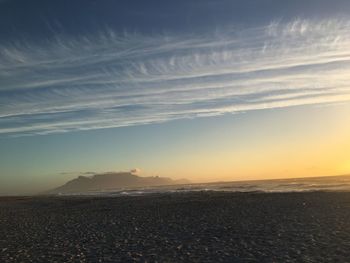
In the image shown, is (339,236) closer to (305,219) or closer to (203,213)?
(305,219)

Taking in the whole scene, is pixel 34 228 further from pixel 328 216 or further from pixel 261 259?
pixel 328 216

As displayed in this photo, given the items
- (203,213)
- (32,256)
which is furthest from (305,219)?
(32,256)

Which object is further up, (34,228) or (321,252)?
(34,228)

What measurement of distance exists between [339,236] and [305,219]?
7270 mm

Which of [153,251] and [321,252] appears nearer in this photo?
[321,252]

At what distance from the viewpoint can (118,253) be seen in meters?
19.1

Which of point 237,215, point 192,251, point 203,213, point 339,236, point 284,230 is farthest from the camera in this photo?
point 203,213

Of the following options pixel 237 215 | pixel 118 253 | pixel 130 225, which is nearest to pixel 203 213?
pixel 237 215

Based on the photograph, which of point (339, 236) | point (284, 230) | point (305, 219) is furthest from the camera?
point (305, 219)

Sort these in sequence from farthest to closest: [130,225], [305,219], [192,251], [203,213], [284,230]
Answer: [203,213], [130,225], [305,219], [284,230], [192,251]

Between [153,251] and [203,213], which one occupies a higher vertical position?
[203,213]

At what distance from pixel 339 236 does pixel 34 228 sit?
73.1 feet

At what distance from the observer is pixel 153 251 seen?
750 inches

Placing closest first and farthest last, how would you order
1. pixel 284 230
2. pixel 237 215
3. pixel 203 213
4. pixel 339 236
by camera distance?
pixel 339 236 < pixel 284 230 < pixel 237 215 < pixel 203 213
